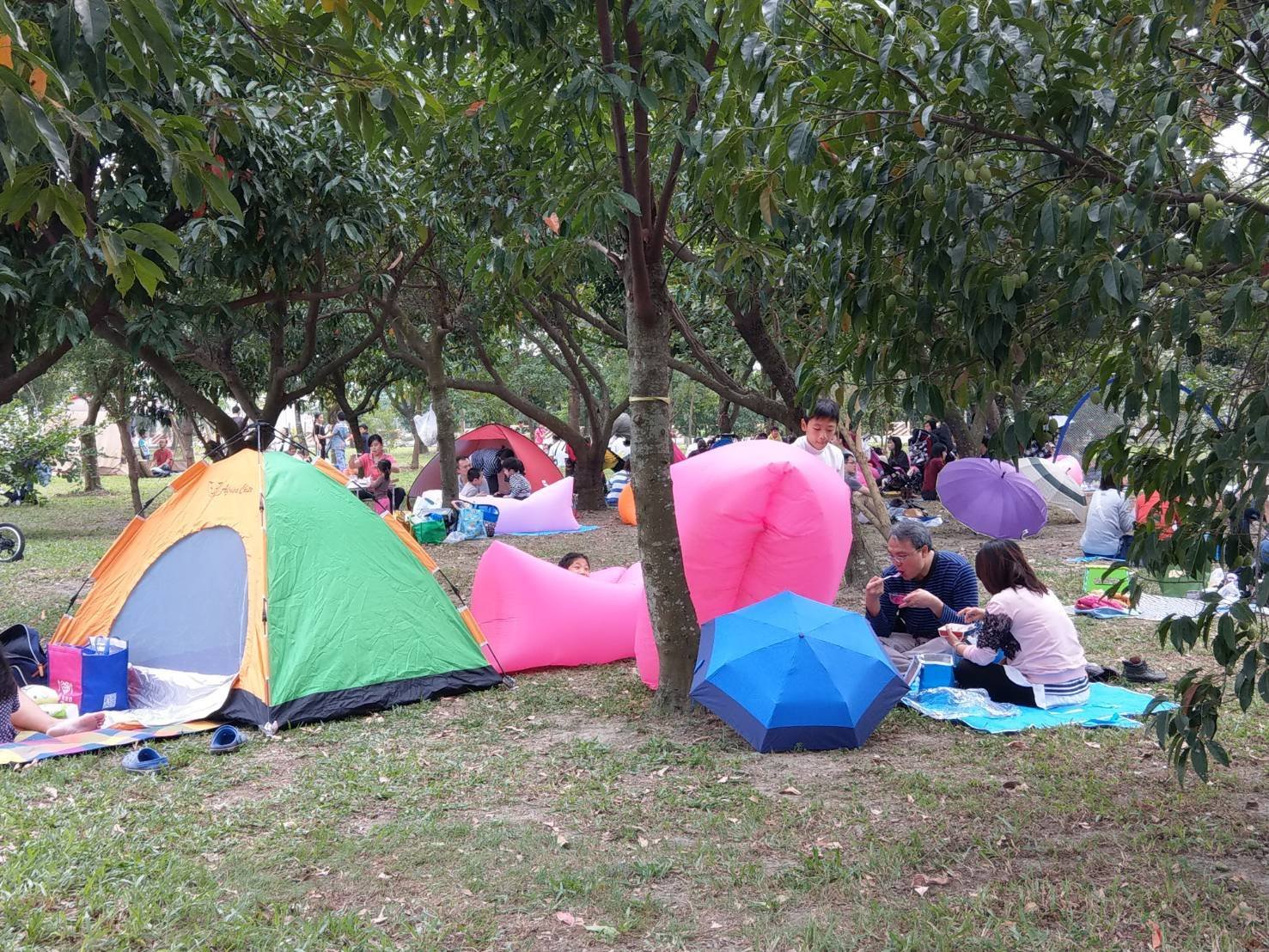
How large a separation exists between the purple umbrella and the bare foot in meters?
8.84

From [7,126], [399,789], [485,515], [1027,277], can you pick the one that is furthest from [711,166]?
[485,515]

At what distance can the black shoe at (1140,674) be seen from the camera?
584 cm

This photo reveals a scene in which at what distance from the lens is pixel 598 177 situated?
4.79m

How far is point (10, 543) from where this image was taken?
1191 centimetres

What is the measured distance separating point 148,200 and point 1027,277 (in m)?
5.90

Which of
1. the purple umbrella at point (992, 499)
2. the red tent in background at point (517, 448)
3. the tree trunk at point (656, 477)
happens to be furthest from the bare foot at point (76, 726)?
the red tent in background at point (517, 448)

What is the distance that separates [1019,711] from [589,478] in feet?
36.6

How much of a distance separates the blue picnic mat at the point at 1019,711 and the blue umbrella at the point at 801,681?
0.52m

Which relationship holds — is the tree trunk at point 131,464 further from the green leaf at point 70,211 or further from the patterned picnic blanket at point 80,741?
the green leaf at point 70,211

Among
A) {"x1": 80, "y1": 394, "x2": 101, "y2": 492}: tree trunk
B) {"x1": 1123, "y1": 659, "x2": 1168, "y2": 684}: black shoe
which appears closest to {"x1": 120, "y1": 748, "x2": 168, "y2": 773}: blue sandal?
{"x1": 1123, "y1": 659, "x2": 1168, "y2": 684}: black shoe

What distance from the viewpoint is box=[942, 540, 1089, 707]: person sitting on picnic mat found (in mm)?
5082

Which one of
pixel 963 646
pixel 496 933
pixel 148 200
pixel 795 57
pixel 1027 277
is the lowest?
→ pixel 496 933

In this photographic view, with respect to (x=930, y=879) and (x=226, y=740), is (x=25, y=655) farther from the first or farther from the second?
(x=930, y=879)

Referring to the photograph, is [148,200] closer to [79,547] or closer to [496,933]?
[496,933]
